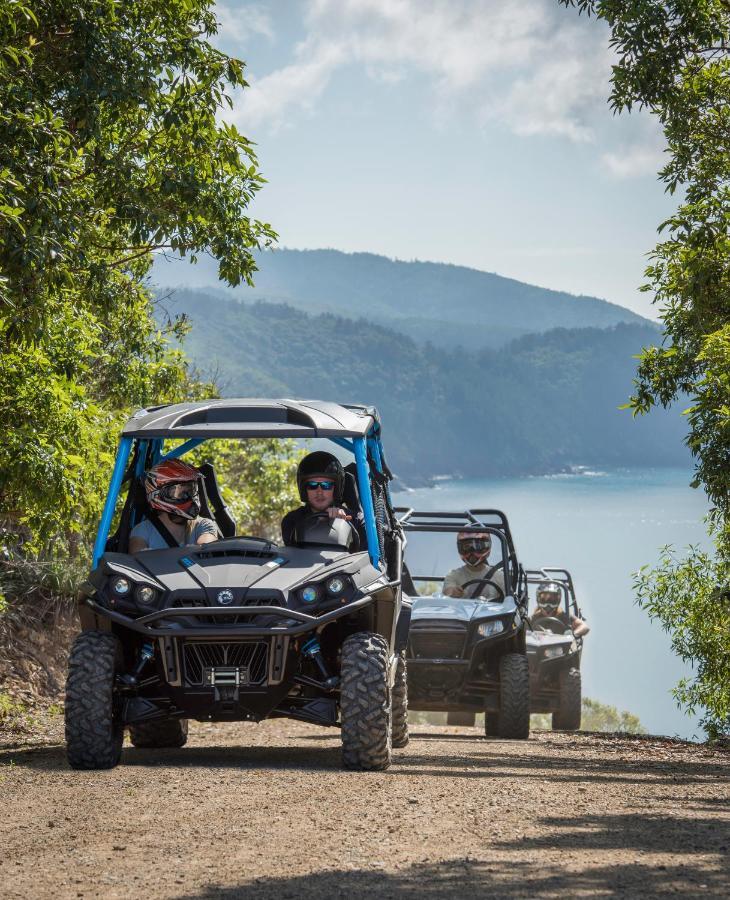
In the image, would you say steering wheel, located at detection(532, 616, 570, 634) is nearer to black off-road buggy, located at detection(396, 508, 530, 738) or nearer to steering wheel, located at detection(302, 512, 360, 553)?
black off-road buggy, located at detection(396, 508, 530, 738)

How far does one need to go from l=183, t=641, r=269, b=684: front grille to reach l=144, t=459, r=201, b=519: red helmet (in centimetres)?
123

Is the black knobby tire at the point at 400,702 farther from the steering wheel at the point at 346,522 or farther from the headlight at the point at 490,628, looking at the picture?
the headlight at the point at 490,628

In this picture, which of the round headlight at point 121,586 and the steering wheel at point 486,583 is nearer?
the round headlight at point 121,586

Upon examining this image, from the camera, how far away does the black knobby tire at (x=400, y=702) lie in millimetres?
10117

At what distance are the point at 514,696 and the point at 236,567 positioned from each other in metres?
6.17

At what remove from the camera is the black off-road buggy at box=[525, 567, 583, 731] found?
18547 mm

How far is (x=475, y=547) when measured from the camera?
1424 cm

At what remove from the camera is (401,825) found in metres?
6.16

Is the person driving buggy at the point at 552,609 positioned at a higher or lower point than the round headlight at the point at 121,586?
lower

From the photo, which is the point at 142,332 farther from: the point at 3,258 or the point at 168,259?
the point at 3,258

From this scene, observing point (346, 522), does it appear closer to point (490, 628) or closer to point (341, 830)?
point (341, 830)

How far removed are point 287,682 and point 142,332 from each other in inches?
412

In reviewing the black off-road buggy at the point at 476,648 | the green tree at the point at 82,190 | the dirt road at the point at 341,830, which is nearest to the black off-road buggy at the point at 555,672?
the black off-road buggy at the point at 476,648

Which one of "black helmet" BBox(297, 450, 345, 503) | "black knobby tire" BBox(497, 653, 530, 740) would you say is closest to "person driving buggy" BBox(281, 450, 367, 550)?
"black helmet" BBox(297, 450, 345, 503)
